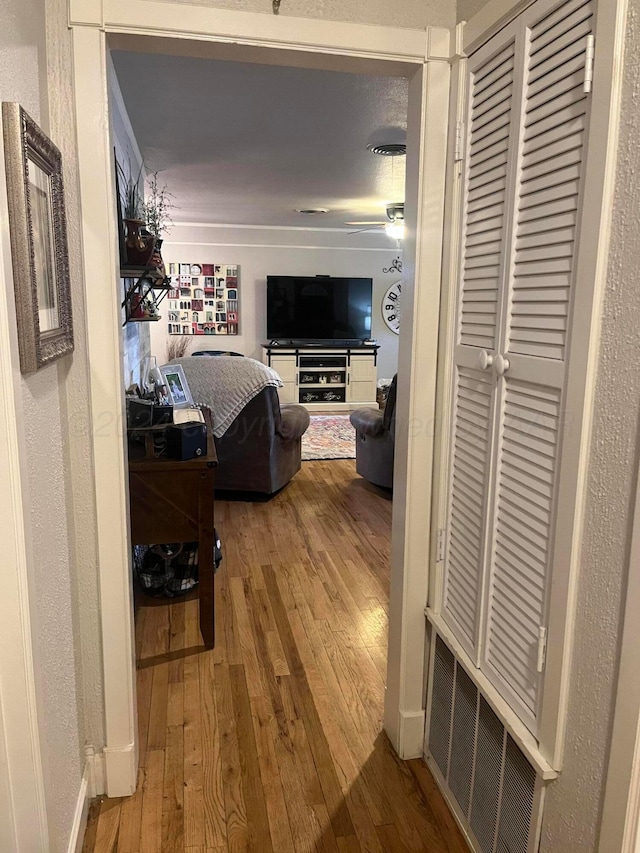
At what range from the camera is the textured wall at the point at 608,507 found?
3.48 ft

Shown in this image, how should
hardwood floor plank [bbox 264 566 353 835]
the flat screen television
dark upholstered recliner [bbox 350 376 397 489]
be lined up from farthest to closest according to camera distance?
the flat screen television, dark upholstered recliner [bbox 350 376 397 489], hardwood floor plank [bbox 264 566 353 835]

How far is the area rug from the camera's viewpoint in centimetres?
598

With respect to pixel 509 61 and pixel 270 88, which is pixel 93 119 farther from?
pixel 270 88

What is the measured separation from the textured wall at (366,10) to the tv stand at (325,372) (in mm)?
6394

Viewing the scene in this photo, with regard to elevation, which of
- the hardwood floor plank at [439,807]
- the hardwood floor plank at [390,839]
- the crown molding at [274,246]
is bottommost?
the hardwood floor plank at [390,839]

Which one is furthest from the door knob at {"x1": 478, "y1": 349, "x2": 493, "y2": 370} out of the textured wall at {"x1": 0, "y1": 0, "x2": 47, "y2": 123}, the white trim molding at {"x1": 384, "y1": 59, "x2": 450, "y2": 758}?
the textured wall at {"x1": 0, "y1": 0, "x2": 47, "y2": 123}

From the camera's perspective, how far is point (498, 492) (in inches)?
60.9

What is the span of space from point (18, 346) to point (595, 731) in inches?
49.0

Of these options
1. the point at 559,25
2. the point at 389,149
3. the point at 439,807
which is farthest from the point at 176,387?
the point at 559,25

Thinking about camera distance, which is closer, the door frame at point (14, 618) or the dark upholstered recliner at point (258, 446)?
the door frame at point (14, 618)

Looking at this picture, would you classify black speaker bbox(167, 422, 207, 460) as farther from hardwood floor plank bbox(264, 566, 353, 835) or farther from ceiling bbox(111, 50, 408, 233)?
ceiling bbox(111, 50, 408, 233)

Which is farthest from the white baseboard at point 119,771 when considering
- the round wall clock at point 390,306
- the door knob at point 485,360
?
the round wall clock at point 390,306

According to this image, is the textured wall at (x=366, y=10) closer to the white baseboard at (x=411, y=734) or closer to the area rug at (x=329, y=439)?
the white baseboard at (x=411, y=734)

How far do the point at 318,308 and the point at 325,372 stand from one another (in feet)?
2.67
